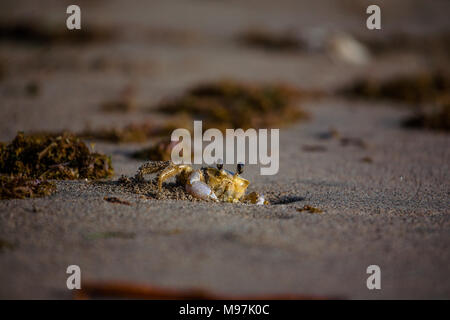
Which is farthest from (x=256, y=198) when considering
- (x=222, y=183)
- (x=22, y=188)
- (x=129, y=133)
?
(x=129, y=133)

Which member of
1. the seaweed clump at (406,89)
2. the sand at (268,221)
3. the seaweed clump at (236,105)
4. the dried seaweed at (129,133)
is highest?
the seaweed clump at (406,89)

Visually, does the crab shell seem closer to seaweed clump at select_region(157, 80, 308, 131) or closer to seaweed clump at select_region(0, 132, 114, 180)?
seaweed clump at select_region(0, 132, 114, 180)

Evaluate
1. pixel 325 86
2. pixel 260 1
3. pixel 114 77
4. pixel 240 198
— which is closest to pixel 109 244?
pixel 240 198

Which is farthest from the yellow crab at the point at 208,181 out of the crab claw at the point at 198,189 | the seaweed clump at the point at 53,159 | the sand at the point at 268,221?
the seaweed clump at the point at 53,159

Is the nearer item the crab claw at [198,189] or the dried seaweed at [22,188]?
the dried seaweed at [22,188]

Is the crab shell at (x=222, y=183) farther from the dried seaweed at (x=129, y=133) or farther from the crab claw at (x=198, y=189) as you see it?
the dried seaweed at (x=129, y=133)

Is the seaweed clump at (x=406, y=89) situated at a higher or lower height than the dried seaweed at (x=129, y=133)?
higher

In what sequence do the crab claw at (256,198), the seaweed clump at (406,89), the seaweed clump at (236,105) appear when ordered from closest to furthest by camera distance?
1. the crab claw at (256,198)
2. the seaweed clump at (236,105)
3. the seaweed clump at (406,89)

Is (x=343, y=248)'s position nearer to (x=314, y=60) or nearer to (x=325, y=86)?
(x=325, y=86)
